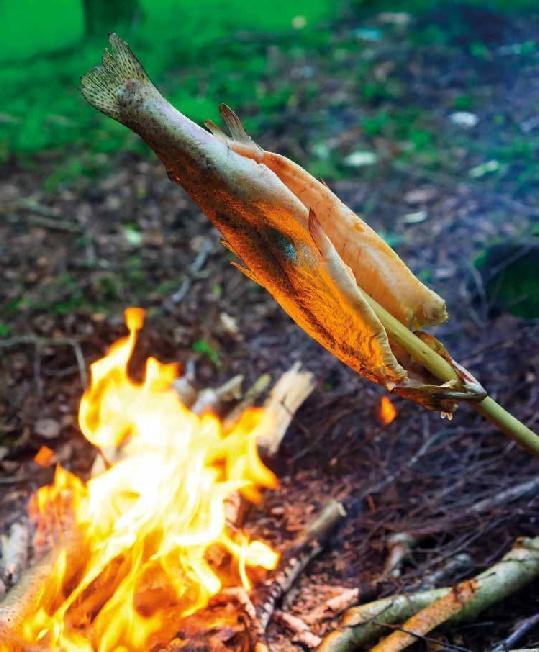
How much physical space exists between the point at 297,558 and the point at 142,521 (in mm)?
640

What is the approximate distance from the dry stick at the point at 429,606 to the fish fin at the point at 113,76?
5.67 ft

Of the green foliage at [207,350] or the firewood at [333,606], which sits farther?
the green foliage at [207,350]

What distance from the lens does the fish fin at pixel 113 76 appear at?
1.66 meters

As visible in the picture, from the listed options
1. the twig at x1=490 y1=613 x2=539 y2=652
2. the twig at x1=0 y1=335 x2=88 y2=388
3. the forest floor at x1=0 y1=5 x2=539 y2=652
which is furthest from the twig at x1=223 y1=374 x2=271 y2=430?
the twig at x1=490 y1=613 x2=539 y2=652

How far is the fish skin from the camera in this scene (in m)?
1.67

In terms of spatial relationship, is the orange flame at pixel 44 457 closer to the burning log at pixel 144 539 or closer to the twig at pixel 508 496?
the burning log at pixel 144 539

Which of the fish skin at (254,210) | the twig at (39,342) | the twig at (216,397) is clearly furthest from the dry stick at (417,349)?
the twig at (39,342)

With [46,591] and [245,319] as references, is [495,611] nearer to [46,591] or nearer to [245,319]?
[46,591]

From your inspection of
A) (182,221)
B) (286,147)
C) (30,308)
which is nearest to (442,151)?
(286,147)

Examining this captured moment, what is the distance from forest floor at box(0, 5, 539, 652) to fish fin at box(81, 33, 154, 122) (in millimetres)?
1805

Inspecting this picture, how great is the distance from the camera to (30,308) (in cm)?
471

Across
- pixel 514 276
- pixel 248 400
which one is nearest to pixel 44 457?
pixel 248 400

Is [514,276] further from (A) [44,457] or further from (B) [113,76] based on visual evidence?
(B) [113,76]

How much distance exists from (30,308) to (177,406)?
2042 millimetres
